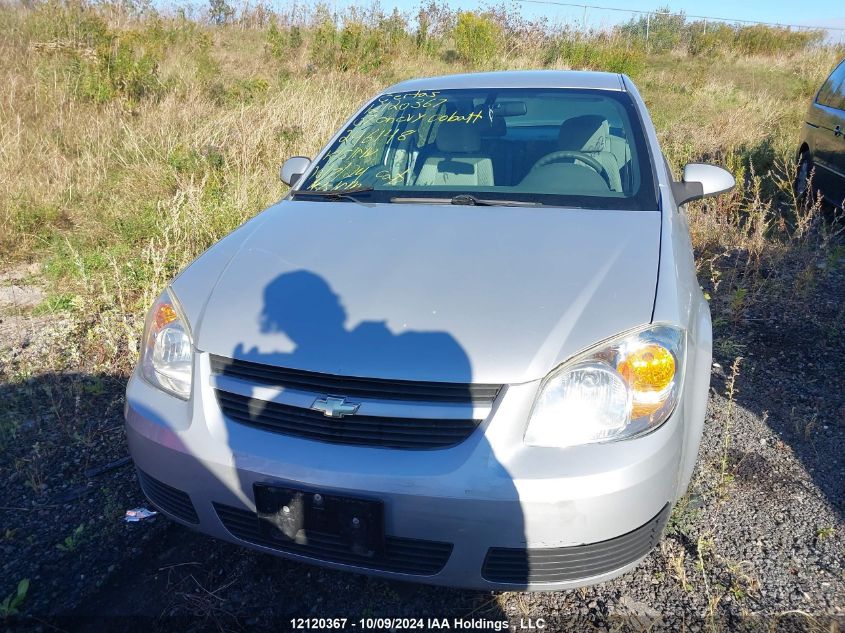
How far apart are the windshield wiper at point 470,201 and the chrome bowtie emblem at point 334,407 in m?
1.12

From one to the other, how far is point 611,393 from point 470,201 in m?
1.10

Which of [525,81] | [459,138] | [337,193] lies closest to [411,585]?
[337,193]

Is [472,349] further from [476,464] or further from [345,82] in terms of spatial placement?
[345,82]

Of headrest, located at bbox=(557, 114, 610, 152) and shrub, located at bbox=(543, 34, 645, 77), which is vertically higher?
headrest, located at bbox=(557, 114, 610, 152)

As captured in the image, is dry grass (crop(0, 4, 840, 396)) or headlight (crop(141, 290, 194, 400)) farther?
dry grass (crop(0, 4, 840, 396))

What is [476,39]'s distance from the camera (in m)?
14.6

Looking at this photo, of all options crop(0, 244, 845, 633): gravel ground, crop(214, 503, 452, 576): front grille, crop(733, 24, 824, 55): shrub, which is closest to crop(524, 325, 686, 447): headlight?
crop(214, 503, 452, 576): front grille

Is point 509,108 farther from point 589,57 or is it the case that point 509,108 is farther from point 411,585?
point 589,57

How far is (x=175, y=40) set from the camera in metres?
9.95

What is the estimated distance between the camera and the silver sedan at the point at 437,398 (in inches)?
58.0

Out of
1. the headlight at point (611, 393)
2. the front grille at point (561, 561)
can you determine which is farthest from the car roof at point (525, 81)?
the front grille at point (561, 561)

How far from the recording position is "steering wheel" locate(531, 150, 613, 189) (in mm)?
2592

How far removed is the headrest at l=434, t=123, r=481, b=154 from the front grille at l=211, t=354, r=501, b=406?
1.60 metres

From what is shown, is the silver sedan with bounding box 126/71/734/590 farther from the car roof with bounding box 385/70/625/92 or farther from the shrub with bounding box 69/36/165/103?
the shrub with bounding box 69/36/165/103
